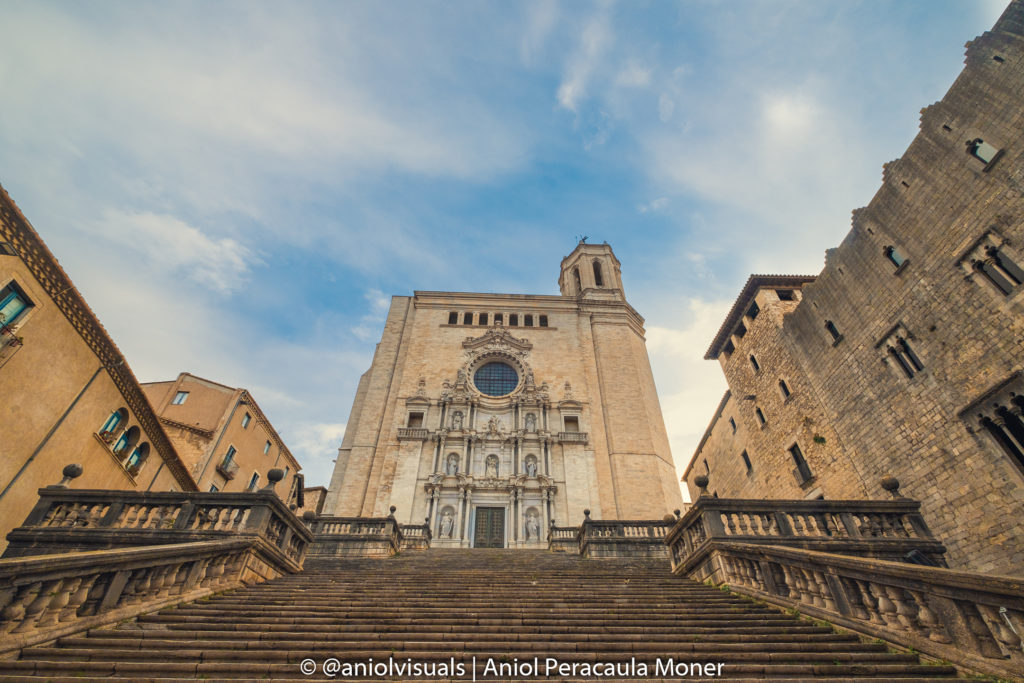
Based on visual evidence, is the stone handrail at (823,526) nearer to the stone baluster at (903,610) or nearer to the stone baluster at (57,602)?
the stone baluster at (903,610)

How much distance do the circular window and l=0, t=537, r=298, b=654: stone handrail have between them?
21.4m

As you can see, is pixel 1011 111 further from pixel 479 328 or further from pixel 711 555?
pixel 479 328

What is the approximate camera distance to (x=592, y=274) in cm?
3741

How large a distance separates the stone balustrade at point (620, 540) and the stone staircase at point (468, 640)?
306 inches

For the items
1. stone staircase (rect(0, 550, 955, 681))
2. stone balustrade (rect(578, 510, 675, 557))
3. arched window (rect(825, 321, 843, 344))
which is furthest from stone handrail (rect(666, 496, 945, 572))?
arched window (rect(825, 321, 843, 344))

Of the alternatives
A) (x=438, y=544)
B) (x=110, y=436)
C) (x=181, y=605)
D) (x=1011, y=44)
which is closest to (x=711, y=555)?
(x=181, y=605)

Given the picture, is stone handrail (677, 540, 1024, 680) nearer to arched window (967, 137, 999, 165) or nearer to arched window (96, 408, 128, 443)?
arched window (967, 137, 999, 165)

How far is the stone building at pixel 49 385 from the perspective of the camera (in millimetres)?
10547

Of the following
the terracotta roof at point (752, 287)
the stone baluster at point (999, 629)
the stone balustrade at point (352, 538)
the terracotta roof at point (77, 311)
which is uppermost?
the terracotta roof at point (752, 287)

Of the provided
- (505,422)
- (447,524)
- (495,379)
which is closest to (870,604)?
(447,524)

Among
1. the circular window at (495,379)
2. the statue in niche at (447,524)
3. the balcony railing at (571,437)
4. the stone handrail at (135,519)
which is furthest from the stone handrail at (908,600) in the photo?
the circular window at (495,379)

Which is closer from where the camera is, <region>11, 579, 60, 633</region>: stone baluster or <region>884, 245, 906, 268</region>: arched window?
<region>11, 579, 60, 633</region>: stone baluster

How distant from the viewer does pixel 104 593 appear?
5461 millimetres

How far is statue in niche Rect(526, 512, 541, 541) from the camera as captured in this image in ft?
72.9
